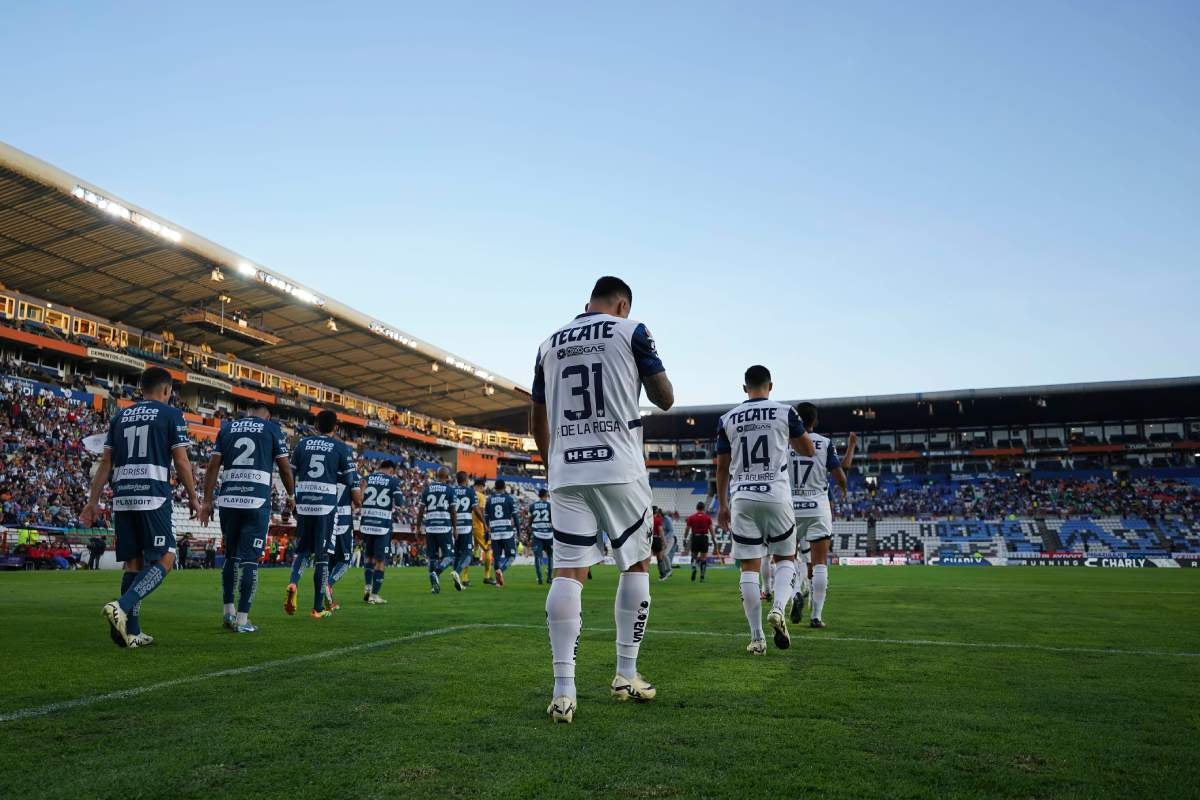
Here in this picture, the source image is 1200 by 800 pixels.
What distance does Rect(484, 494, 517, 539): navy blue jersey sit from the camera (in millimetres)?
17345

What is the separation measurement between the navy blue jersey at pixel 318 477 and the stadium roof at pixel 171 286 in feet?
76.3

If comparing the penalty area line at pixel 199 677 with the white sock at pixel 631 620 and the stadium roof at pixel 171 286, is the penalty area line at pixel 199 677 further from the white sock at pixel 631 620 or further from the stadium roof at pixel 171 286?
the stadium roof at pixel 171 286

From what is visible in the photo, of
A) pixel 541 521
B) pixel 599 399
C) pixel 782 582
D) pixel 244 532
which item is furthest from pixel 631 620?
pixel 541 521

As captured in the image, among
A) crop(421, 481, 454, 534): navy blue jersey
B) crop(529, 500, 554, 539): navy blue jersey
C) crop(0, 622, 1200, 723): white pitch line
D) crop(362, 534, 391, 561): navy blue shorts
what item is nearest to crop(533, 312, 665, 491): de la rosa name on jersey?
crop(0, 622, 1200, 723): white pitch line

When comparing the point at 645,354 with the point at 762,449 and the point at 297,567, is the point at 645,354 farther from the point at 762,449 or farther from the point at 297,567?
the point at 297,567

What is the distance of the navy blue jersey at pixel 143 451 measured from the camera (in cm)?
670

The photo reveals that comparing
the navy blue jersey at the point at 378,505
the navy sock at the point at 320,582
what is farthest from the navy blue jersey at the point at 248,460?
the navy blue jersey at the point at 378,505

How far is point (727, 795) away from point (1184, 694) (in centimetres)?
356

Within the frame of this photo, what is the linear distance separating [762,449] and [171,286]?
123 ft

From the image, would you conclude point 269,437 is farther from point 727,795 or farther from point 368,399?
point 368,399

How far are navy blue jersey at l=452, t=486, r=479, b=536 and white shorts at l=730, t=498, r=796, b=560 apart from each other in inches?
346

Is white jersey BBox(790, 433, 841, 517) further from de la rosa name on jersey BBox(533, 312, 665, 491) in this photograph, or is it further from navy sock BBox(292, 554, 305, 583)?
navy sock BBox(292, 554, 305, 583)

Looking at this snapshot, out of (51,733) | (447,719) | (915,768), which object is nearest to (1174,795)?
(915,768)

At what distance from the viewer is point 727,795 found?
8.60 feet
